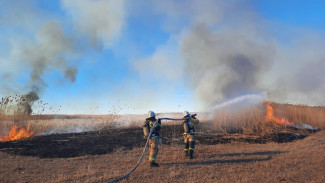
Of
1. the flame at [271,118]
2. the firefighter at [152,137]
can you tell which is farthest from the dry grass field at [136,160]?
the flame at [271,118]

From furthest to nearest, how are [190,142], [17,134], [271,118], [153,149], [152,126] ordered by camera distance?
[271,118] → [17,134] → [190,142] → [152,126] → [153,149]

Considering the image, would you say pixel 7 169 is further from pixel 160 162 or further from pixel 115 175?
pixel 160 162

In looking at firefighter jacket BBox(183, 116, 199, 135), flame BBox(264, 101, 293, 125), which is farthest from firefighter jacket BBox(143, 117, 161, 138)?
flame BBox(264, 101, 293, 125)

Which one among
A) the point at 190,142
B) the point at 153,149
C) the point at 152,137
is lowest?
the point at 153,149

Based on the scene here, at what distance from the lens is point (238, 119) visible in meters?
23.2

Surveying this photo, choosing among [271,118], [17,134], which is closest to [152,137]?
[17,134]

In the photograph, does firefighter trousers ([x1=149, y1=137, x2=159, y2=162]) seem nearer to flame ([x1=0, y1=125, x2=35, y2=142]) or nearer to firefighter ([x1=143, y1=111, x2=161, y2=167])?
firefighter ([x1=143, y1=111, x2=161, y2=167])

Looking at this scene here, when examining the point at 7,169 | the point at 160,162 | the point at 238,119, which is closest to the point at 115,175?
the point at 160,162

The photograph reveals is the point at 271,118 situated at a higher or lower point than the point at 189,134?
higher

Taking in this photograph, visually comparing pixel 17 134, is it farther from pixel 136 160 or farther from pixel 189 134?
pixel 189 134

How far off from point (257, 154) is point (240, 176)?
3980 millimetres

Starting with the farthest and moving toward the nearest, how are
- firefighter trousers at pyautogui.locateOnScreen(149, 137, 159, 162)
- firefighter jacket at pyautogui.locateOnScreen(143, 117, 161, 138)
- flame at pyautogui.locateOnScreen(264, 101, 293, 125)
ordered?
flame at pyautogui.locateOnScreen(264, 101, 293, 125), firefighter jacket at pyautogui.locateOnScreen(143, 117, 161, 138), firefighter trousers at pyautogui.locateOnScreen(149, 137, 159, 162)

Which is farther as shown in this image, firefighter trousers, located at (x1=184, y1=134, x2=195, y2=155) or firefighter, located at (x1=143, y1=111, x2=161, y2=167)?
firefighter trousers, located at (x1=184, y1=134, x2=195, y2=155)

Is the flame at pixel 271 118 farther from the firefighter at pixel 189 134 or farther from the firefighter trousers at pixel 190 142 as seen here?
the firefighter trousers at pixel 190 142
